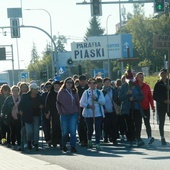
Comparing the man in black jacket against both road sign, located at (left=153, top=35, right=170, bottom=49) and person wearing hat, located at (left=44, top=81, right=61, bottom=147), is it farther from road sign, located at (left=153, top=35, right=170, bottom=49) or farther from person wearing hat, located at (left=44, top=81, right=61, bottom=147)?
road sign, located at (left=153, top=35, right=170, bottom=49)

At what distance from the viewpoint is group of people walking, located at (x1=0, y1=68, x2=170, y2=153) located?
17.1 m

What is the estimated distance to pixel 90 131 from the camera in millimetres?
17734

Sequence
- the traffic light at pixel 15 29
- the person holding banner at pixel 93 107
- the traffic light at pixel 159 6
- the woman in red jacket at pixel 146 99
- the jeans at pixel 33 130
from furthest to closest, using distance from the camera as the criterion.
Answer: the traffic light at pixel 15 29, the traffic light at pixel 159 6, the jeans at pixel 33 130, the woman in red jacket at pixel 146 99, the person holding banner at pixel 93 107

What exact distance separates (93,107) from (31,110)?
5.73 feet

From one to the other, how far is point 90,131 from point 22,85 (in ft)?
8.75

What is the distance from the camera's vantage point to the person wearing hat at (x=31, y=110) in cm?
1814

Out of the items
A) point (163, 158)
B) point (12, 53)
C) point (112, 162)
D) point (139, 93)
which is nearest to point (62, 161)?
point (112, 162)

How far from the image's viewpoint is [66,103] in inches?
665

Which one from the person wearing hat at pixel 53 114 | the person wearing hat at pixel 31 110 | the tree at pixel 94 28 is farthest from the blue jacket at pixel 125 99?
the tree at pixel 94 28

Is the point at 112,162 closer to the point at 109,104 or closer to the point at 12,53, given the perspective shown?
the point at 109,104

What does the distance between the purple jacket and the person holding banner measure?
21.9 inches

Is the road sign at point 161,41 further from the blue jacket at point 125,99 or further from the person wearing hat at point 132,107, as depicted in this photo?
the blue jacket at point 125,99

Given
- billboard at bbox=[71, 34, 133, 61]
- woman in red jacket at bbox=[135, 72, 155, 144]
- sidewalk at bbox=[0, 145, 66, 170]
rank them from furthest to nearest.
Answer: billboard at bbox=[71, 34, 133, 61] → woman in red jacket at bbox=[135, 72, 155, 144] → sidewalk at bbox=[0, 145, 66, 170]

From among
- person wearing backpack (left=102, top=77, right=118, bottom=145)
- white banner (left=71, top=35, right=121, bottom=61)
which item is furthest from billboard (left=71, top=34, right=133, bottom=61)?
person wearing backpack (left=102, top=77, right=118, bottom=145)
